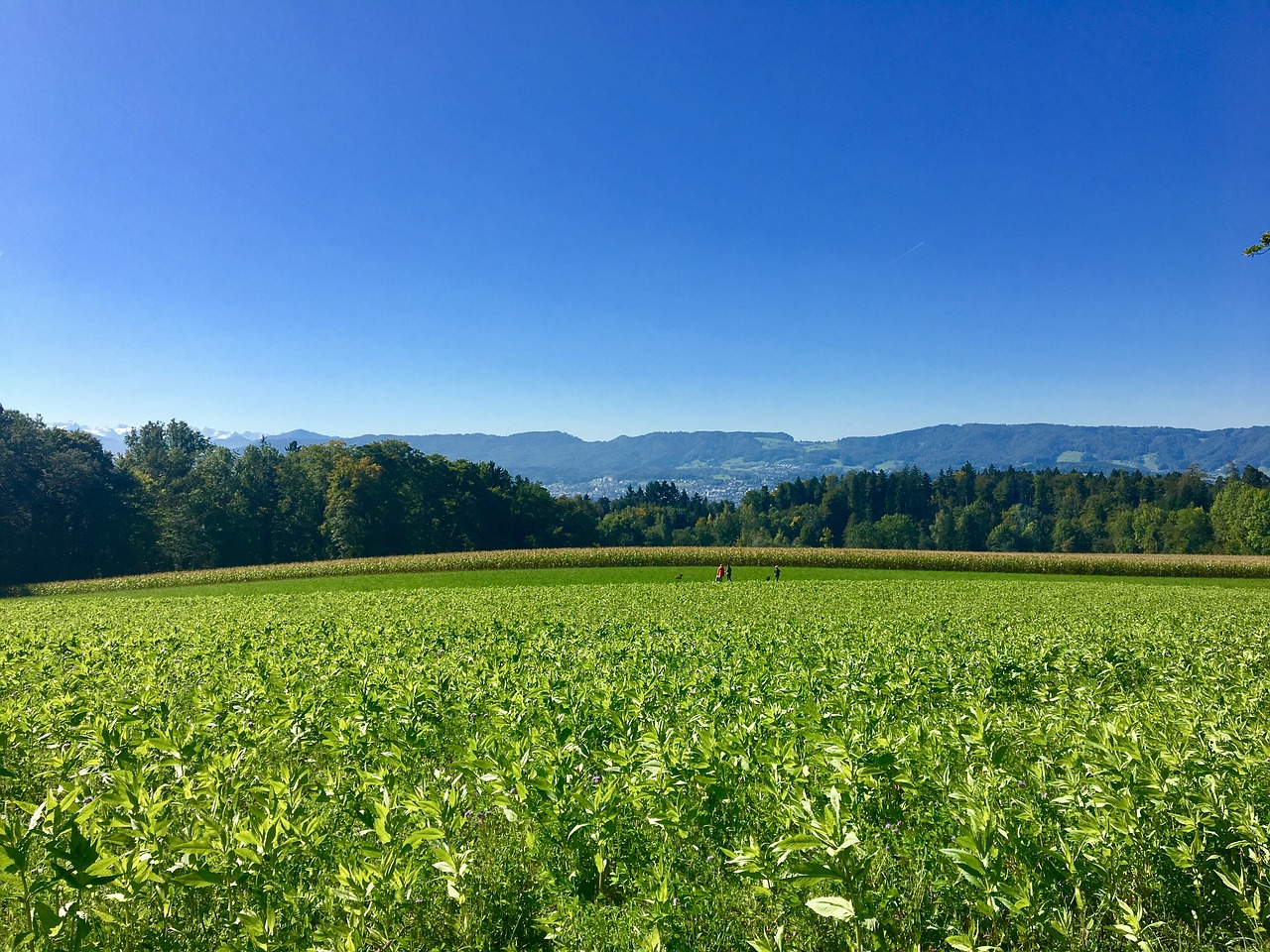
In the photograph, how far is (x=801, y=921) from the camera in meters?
3.77

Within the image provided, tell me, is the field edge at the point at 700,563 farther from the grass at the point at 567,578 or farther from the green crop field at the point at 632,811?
the green crop field at the point at 632,811

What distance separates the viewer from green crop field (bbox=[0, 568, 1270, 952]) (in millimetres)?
3420

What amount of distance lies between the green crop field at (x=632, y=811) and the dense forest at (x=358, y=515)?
76212mm

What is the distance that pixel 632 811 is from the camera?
15.4 feet

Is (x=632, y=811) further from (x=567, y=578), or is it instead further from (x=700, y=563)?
(x=700, y=563)

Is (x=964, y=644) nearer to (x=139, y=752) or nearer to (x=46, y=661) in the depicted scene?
(x=139, y=752)

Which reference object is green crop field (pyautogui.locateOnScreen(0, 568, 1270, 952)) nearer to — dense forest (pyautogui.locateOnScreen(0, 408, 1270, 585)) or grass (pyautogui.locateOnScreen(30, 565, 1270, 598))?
grass (pyautogui.locateOnScreen(30, 565, 1270, 598))

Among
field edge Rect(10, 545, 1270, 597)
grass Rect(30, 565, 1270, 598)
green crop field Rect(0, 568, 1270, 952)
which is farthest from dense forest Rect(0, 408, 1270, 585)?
green crop field Rect(0, 568, 1270, 952)

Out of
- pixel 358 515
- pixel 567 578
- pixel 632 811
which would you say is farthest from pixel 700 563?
pixel 632 811

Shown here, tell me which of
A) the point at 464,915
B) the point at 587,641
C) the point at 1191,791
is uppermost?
the point at 1191,791

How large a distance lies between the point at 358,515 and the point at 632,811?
267 ft

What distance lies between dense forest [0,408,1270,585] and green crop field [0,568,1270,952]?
7621 cm

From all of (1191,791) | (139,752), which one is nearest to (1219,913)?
(1191,791)

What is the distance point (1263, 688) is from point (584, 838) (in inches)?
375
